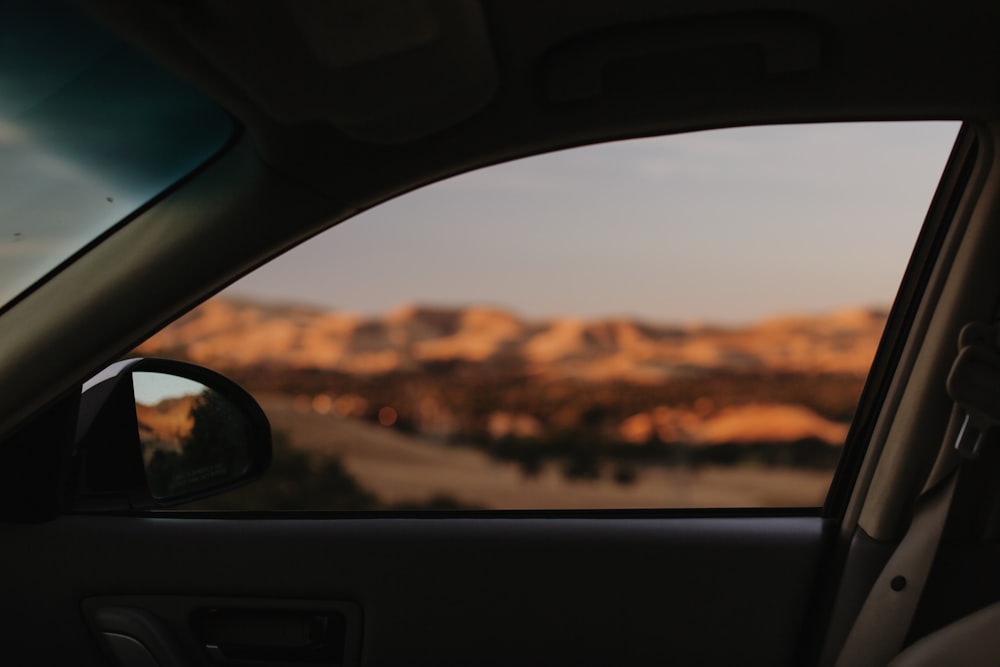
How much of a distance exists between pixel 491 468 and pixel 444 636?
967 cm

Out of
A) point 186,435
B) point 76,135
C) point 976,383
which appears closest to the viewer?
point 76,135

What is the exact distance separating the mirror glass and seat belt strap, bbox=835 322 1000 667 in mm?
1425

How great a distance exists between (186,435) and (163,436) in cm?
5


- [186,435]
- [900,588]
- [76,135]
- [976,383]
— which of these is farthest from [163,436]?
[976,383]

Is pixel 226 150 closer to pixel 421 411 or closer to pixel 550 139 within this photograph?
pixel 550 139

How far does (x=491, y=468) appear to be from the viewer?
1184 cm

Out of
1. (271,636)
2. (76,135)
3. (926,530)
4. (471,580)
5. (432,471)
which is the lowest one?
(271,636)

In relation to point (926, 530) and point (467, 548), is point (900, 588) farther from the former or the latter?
point (467, 548)

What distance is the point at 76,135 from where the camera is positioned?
177cm

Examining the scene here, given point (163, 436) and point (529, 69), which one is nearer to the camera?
point (529, 69)

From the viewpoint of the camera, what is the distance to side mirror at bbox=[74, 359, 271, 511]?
2.07m

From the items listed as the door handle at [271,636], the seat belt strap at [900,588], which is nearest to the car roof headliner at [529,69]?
the seat belt strap at [900,588]

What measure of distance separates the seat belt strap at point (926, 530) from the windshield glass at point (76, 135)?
1560mm

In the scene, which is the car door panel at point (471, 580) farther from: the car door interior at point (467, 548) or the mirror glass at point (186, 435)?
the mirror glass at point (186, 435)
